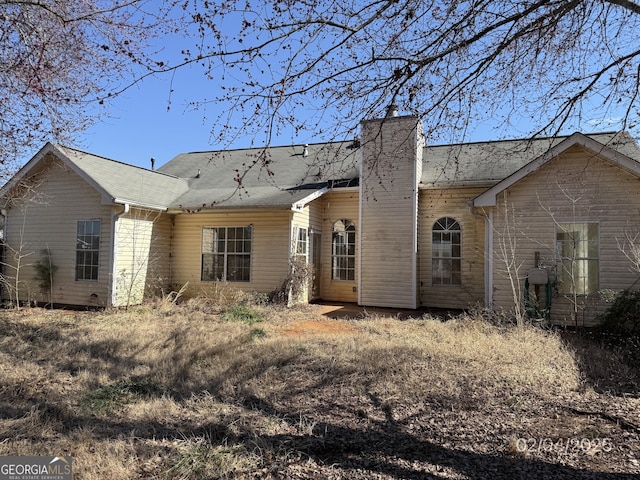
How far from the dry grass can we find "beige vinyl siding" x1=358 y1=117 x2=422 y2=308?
3945 mm

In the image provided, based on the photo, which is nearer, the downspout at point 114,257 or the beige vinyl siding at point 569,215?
the beige vinyl siding at point 569,215

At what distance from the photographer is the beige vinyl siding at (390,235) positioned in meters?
12.9

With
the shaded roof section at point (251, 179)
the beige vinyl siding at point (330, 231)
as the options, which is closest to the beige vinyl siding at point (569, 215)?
the shaded roof section at point (251, 179)

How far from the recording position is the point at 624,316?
8133 mm

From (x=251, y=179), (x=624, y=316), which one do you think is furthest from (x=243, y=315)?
(x=624, y=316)

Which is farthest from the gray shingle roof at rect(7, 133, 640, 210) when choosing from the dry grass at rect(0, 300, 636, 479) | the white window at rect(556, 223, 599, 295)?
the dry grass at rect(0, 300, 636, 479)

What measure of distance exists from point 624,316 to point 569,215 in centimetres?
292

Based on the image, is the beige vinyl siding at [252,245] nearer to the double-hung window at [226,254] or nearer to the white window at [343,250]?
the double-hung window at [226,254]

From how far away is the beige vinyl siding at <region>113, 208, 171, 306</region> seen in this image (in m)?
12.3

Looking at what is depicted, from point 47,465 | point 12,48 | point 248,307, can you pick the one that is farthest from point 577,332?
point 12,48

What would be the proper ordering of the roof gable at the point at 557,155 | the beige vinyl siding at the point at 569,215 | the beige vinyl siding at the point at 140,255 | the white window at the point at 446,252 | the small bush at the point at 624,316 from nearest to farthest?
1. the small bush at the point at 624,316
2. the roof gable at the point at 557,155
3. the beige vinyl siding at the point at 569,215
4. the beige vinyl siding at the point at 140,255
5. the white window at the point at 446,252

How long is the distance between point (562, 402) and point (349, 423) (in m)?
2.58

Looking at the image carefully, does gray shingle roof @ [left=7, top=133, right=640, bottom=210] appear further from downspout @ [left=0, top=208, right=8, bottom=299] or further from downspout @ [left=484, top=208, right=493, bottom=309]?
downspout @ [left=0, top=208, right=8, bottom=299]

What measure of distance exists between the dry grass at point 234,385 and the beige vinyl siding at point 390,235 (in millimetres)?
3945
